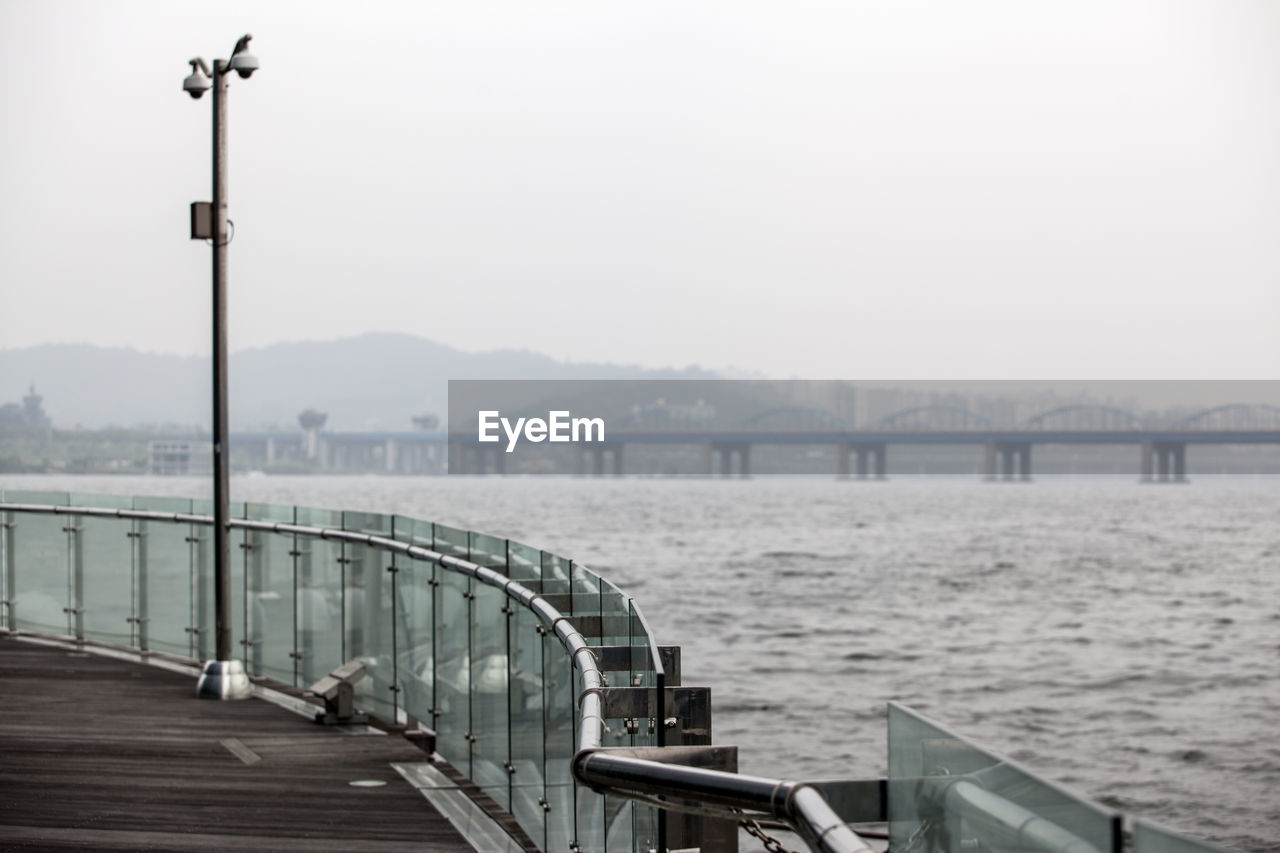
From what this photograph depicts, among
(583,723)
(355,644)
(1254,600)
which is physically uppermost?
(583,723)

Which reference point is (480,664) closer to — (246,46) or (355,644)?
(355,644)

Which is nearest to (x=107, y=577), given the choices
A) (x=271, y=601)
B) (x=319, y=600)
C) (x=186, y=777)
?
(x=271, y=601)

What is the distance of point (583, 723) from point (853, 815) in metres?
0.77

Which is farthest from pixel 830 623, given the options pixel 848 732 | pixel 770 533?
pixel 770 533

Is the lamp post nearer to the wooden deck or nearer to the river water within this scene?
the wooden deck

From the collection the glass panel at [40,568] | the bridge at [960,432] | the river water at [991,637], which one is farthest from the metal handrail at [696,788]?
the bridge at [960,432]

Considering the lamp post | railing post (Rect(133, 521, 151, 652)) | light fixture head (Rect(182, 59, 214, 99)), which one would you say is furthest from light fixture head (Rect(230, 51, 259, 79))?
railing post (Rect(133, 521, 151, 652))

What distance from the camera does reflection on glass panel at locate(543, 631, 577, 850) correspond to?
18.7 feet

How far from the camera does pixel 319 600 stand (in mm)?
10047

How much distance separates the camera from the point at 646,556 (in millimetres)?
77438

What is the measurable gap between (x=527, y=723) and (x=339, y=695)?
2.59 m

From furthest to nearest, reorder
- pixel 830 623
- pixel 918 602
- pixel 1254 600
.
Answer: pixel 1254 600 → pixel 918 602 → pixel 830 623

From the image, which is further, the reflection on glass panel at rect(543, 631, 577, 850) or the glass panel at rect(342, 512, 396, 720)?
the glass panel at rect(342, 512, 396, 720)

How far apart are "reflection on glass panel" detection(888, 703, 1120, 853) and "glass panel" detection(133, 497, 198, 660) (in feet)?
28.9
